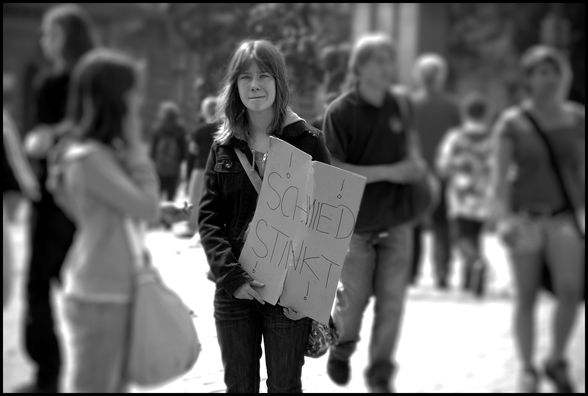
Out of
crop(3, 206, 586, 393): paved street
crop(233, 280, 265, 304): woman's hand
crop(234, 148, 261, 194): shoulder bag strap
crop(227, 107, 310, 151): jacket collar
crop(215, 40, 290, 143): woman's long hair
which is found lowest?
crop(3, 206, 586, 393): paved street

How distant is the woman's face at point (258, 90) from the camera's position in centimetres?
325

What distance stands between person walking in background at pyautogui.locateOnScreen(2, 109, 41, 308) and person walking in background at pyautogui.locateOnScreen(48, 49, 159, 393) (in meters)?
0.12

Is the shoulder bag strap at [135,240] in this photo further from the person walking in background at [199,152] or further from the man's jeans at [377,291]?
the man's jeans at [377,291]

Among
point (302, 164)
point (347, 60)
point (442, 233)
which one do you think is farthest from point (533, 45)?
A: point (302, 164)

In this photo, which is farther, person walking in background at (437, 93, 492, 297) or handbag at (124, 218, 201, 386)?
person walking in background at (437, 93, 492, 297)

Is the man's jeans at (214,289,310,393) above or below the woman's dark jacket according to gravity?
below

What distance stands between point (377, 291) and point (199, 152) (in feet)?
4.87

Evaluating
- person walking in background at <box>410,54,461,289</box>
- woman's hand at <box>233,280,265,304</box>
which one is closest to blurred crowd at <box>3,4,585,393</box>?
woman's hand at <box>233,280,265,304</box>

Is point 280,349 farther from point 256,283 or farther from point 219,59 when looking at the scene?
point 219,59

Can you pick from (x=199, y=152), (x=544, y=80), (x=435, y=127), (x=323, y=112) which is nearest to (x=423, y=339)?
(x=544, y=80)

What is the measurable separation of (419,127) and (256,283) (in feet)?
16.1

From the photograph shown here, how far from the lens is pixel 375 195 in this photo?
16.1ft

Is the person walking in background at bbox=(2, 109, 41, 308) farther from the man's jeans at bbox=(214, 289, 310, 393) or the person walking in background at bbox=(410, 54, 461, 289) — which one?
the person walking in background at bbox=(410, 54, 461, 289)

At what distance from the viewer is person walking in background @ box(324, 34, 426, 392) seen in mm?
4695
